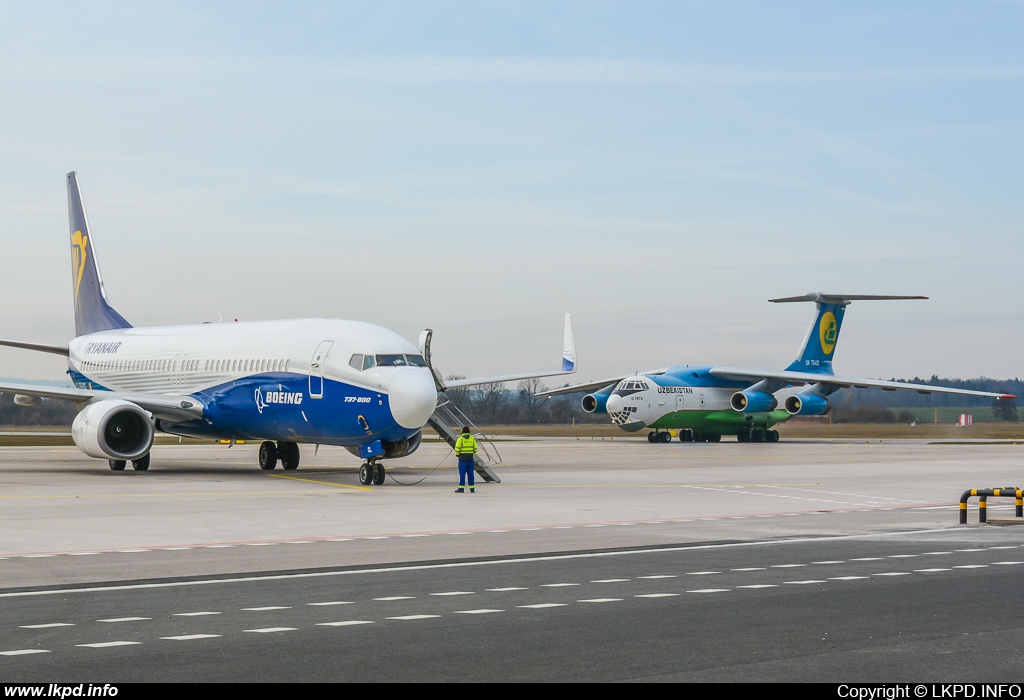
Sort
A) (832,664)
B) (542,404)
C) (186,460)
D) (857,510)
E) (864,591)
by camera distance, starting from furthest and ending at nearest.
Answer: (542,404)
(186,460)
(857,510)
(864,591)
(832,664)

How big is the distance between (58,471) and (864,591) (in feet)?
91.1

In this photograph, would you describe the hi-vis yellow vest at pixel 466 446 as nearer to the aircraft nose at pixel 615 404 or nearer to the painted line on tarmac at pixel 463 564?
the painted line on tarmac at pixel 463 564

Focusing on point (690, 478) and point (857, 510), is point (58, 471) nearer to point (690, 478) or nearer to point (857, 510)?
point (690, 478)

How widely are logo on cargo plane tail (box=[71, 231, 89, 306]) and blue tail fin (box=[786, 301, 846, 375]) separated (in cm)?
3822

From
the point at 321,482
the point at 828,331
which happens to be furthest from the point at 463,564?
the point at 828,331

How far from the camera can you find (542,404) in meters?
97.4

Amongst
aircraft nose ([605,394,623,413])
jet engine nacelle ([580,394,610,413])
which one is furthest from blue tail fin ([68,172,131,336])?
jet engine nacelle ([580,394,610,413])

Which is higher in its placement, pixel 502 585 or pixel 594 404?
pixel 594 404

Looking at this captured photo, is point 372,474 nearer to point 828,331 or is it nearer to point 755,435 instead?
point 755,435

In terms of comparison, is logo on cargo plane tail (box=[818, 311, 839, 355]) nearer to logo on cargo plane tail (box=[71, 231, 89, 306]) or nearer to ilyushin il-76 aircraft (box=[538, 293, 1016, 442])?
ilyushin il-76 aircraft (box=[538, 293, 1016, 442])

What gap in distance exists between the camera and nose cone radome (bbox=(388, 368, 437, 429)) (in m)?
28.0

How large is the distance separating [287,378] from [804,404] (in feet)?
130

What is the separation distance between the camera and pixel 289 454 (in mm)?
35625
